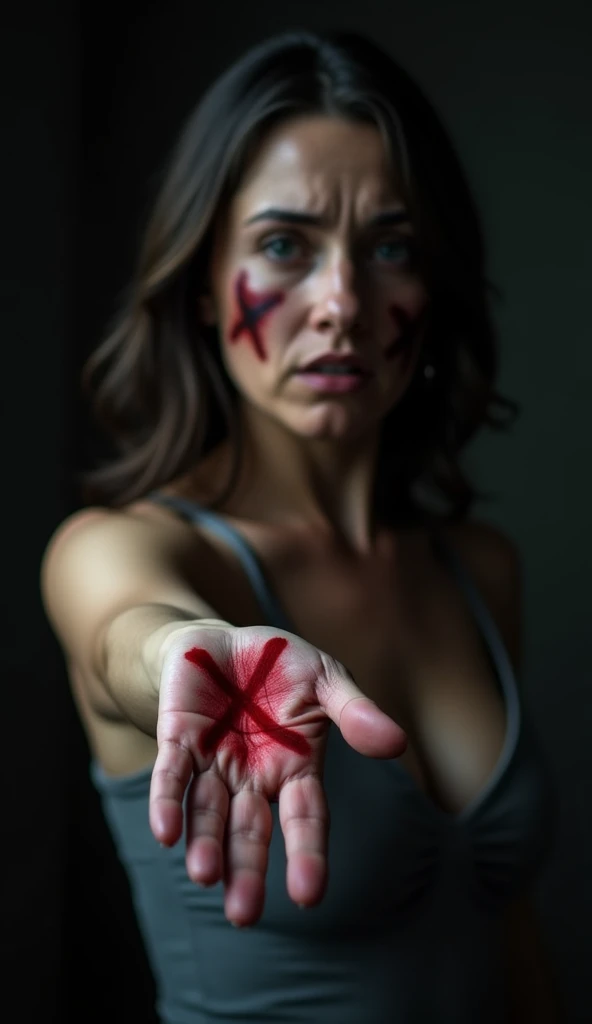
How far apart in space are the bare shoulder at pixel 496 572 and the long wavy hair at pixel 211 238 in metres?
0.22

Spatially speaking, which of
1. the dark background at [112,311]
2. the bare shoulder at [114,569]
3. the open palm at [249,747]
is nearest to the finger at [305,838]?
the open palm at [249,747]

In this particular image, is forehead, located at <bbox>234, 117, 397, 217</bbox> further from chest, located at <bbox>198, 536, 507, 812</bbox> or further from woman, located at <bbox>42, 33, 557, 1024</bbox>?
chest, located at <bbox>198, 536, 507, 812</bbox>

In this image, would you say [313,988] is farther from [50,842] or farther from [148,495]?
[50,842]

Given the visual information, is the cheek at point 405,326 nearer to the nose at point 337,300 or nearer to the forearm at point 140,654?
the nose at point 337,300

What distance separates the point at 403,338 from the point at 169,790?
2.32ft

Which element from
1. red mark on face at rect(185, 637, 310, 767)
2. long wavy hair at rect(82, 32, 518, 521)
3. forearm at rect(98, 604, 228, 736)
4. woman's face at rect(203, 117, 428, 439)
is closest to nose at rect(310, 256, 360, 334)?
woman's face at rect(203, 117, 428, 439)

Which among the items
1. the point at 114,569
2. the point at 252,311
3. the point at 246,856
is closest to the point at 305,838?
the point at 246,856

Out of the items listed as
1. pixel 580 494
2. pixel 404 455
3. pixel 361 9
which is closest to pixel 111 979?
pixel 404 455

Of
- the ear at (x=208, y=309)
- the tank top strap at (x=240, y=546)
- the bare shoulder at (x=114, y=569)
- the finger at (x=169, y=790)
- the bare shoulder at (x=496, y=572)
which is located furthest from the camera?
the bare shoulder at (x=496, y=572)

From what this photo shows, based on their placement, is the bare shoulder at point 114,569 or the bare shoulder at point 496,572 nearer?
the bare shoulder at point 114,569

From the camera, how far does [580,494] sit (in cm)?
189

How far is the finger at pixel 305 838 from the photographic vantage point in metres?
0.49

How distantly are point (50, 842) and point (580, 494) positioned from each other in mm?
1101

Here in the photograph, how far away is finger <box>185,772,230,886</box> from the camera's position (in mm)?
485
